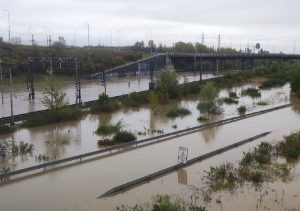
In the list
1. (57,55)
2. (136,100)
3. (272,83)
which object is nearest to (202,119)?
(136,100)

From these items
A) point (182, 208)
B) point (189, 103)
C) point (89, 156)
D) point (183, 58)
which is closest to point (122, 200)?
point (182, 208)

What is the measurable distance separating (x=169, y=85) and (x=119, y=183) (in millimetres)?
27597

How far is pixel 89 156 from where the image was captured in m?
18.8

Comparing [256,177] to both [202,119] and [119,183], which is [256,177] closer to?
[119,183]

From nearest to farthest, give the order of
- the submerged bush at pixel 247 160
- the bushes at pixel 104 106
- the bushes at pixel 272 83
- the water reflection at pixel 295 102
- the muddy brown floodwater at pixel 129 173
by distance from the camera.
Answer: the muddy brown floodwater at pixel 129 173 → the submerged bush at pixel 247 160 → the bushes at pixel 104 106 → the water reflection at pixel 295 102 → the bushes at pixel 272 83

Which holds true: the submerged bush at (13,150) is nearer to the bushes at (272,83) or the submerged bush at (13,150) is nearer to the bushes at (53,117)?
the bushes at (53,117)

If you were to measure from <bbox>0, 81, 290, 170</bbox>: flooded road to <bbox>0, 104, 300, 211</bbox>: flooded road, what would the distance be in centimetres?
241

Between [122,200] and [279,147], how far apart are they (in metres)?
9.87

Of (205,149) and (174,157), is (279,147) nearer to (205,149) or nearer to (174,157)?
(205,149)

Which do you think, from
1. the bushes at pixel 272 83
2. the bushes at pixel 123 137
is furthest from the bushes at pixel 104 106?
the bushes at pixel 272 83

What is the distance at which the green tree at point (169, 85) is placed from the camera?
4184cm

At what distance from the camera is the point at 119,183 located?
15.4 meters

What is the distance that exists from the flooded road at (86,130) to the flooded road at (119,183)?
7.89 feet

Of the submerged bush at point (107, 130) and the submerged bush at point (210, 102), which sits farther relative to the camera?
the submerged bush at point (210, 102)
